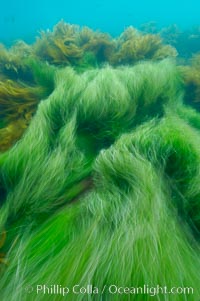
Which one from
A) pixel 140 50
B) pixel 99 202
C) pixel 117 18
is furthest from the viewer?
pixel 117 18

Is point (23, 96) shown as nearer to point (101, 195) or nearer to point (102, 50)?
point (101, 195)

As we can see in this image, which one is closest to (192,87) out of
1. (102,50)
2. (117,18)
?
(102,50)

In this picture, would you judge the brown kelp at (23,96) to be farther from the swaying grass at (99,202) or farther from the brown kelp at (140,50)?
Answer: the brown kelp at (140,50)

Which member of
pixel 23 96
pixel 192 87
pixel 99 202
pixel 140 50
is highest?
pixel 140 50

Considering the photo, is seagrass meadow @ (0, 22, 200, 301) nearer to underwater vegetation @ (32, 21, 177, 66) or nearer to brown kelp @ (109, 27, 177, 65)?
underwater vegetation @ (32, 21, 177, 66)

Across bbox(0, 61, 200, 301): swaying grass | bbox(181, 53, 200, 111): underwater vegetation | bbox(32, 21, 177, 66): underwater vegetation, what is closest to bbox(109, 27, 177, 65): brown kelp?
bbox(32, 21, 177, 66): underwater vegetation

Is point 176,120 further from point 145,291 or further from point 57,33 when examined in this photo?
point 57,33

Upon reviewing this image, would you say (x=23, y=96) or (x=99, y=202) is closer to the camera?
(x=99, y=202)

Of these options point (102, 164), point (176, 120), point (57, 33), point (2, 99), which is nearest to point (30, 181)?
point (102, 164)

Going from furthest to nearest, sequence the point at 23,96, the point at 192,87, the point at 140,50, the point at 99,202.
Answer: the point at 140,50, the point at 192,87, the point at 23,96, the point at 99,202
